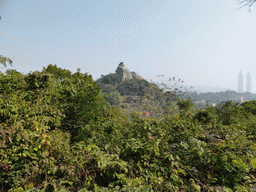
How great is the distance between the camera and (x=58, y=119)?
2.73 m

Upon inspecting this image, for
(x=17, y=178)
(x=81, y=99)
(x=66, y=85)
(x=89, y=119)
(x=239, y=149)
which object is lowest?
(x=17, y=178)

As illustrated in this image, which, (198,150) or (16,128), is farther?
(198,150)

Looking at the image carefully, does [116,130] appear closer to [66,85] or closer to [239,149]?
[66,85]

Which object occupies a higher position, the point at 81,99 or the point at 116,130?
the point at 81,99

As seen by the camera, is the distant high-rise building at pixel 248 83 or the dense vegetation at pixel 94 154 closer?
the dense vegetation at pixel 94 154

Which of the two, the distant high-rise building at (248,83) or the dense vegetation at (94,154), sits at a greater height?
the distant high-rise building at (248,83)

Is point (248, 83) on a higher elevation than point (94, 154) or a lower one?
higher

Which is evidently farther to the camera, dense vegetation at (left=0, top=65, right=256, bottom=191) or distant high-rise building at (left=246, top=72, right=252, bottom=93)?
distant high-rise building at (left=246, top=72, right=252, bottom=93)

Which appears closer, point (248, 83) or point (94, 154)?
point (94, 154)

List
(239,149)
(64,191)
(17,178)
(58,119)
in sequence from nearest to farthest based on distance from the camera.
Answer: (64,191)
(17,178)
(239,149)
(58,119)

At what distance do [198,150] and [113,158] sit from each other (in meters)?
1.18

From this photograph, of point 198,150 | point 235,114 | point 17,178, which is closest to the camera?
point 17,178

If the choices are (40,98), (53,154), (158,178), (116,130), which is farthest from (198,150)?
(40,98)

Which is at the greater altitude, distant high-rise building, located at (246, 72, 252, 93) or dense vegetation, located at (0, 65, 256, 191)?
distant high-rise building, located at (246, 72, 252, 93)
